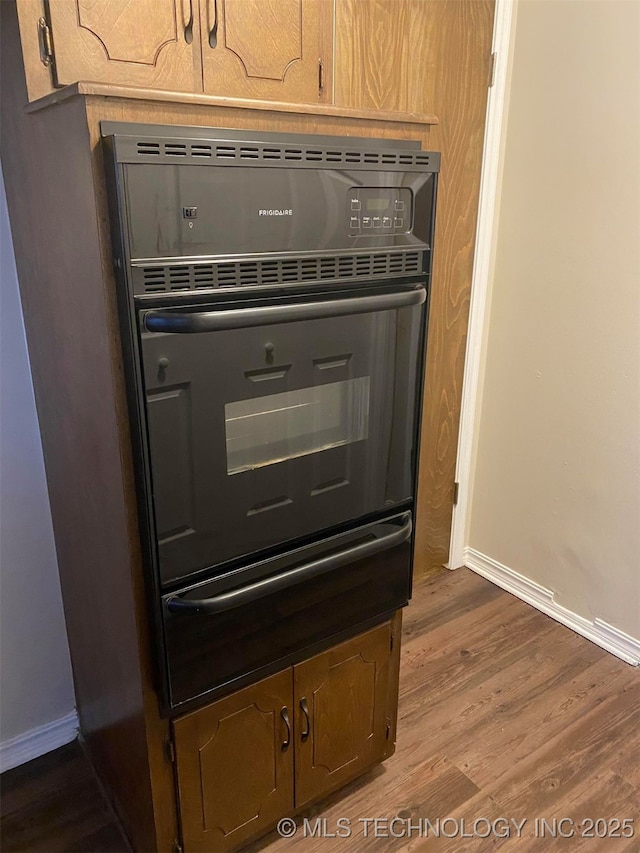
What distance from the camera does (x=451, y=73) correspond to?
6.91ft

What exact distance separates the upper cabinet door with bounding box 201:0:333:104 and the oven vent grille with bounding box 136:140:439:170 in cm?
27

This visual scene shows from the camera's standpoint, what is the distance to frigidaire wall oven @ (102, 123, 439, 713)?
1046 millimetres

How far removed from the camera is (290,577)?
1341 mm

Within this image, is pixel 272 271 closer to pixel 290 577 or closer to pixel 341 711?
pixel 290 577

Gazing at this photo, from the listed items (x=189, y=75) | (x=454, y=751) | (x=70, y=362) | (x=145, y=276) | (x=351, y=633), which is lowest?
(x=454, y=751)

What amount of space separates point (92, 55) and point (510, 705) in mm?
2030

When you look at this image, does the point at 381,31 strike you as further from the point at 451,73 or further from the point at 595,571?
the point at 595,571

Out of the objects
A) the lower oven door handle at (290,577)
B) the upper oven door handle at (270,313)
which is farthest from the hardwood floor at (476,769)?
the upper oven door handle at (270,313)

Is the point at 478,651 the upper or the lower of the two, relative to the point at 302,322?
lower

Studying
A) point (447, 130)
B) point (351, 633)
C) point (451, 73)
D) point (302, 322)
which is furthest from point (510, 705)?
point (451, 73)

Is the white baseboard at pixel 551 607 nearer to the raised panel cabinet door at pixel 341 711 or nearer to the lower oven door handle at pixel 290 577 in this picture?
the raised panel cabinet door at pixel 341 711

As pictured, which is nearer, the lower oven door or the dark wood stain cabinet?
the dark wood stain cabinet

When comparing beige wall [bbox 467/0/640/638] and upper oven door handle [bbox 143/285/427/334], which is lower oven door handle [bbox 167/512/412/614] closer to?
upper oven door handle [bbox 143/285/427/334]

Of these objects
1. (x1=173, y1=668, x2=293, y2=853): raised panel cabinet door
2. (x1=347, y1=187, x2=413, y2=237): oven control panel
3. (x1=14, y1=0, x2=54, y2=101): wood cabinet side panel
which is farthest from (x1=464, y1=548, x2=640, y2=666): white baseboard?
(x1=14, y1=0, x2=54, y2=101): wood cabinet side panel
